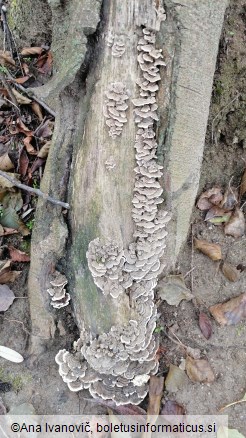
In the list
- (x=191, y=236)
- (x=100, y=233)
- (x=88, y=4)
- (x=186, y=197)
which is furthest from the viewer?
(x=191, y=236)

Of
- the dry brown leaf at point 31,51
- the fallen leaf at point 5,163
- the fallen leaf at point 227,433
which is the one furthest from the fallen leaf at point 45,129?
the fallen leaf at point 227,433

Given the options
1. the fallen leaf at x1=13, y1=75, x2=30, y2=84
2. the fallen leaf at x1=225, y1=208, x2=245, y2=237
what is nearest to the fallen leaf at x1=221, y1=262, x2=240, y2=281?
the fallen leaf at x1=225, y1=208, x2=245, y2=237

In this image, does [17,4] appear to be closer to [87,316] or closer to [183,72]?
[183,72]

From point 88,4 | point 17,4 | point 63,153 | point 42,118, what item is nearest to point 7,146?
point 42,118

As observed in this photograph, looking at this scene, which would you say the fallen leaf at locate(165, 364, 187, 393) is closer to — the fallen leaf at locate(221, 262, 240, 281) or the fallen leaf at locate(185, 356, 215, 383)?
the fallen leaf at locate(185, 356, 215, 383)

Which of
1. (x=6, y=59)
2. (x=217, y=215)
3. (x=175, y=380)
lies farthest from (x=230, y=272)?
(x=6, y=59)

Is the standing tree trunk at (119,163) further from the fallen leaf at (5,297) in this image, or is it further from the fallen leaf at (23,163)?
the fallen leaf at (23,163)
